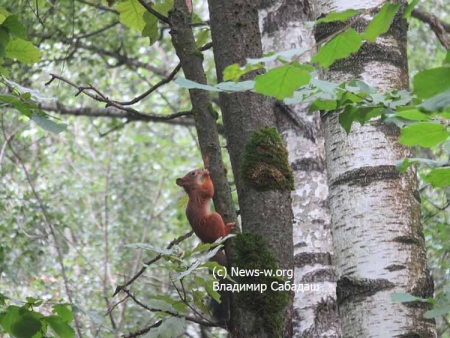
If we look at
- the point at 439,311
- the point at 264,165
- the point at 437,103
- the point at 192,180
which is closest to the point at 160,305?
the point at 264,165

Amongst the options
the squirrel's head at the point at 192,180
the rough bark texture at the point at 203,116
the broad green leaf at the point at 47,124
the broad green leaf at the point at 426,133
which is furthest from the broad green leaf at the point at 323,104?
the squirrel's head at the point at 192,180

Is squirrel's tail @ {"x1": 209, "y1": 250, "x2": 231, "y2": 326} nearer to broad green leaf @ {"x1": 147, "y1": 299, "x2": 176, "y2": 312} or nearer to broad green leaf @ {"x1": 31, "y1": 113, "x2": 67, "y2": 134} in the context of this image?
broad green leaf @ {"x1": 147, "y1": 299, "x2": 176, "y2": 312}

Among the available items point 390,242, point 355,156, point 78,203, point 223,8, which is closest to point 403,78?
point 355,156

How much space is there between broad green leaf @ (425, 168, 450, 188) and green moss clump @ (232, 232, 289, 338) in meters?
0.48

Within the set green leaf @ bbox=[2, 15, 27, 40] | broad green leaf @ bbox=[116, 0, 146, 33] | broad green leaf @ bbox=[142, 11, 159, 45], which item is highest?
broad green leaf @ bbox=[116, 0, 146, 33]

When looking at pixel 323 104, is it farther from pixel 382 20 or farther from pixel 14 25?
pixel 14 25

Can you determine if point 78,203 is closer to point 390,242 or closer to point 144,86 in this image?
point 144,86

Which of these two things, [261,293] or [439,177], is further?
[261,293]

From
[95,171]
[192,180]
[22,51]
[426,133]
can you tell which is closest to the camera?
[426,133]

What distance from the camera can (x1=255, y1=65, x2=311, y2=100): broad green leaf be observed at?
117 centimetres

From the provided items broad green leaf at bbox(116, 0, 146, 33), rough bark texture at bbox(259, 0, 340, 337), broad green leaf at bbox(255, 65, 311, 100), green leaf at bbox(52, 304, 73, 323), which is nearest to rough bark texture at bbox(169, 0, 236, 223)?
broad green leaf at bbox(116, 0, 146, 33)

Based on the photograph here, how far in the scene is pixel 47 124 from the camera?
191 cm

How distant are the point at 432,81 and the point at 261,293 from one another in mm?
909

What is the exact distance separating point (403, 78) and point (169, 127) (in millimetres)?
8245
